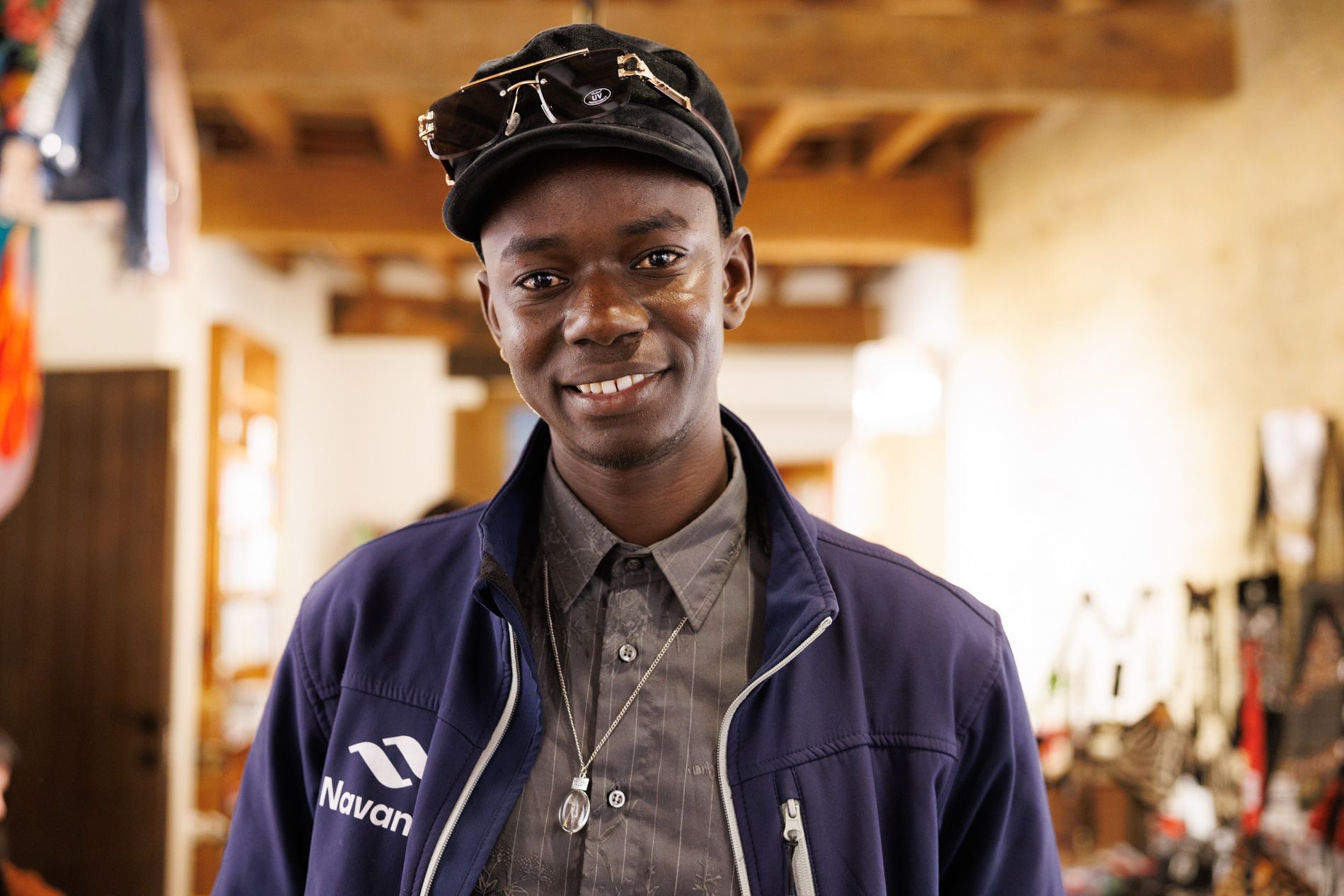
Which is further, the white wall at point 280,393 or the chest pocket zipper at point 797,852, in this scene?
the white wall at point 280,393

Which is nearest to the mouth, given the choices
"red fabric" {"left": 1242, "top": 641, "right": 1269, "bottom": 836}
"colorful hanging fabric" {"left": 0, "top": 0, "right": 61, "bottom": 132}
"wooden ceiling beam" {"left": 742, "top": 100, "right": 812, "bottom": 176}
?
"colorful hanging fabric" {"left": 0, "top": 0, "right": 61, "bottom": 132}

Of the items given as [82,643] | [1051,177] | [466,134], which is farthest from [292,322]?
[466,134]

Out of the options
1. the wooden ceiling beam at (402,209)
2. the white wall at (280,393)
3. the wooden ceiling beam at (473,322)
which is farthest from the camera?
the wooden ceiling beam at (473,322)

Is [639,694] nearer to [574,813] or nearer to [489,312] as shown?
[574,813]

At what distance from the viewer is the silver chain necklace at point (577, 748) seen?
972mm

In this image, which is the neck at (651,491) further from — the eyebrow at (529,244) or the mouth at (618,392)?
the eyebrow at (529,244)

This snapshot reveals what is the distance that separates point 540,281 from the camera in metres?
1.03

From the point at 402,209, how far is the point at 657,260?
5.09 meters

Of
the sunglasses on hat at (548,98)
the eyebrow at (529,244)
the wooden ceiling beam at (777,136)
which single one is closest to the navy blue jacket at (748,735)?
the eyebrow at (529,244)

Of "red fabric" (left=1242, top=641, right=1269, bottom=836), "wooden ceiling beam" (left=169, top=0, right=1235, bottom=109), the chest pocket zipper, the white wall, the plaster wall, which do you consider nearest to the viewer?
the chest pocket zipper

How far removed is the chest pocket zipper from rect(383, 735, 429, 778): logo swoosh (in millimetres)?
316

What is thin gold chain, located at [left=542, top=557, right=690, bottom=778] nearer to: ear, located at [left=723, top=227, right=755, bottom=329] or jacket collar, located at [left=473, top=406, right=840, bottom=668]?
jacket collar, located at [left=473, top=406, right=840, bottom=668]

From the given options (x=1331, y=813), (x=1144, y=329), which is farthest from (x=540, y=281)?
(x=1144, y=329)

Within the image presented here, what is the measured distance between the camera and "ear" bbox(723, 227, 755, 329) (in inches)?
44.4
